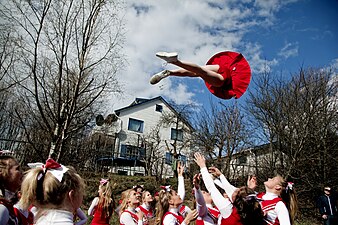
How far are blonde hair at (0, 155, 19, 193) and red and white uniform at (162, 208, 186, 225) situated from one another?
231 cm

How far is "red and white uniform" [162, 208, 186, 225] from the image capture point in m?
4.23

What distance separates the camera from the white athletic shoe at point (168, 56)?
10.9ft

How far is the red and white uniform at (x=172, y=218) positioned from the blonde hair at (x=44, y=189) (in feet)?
8.25

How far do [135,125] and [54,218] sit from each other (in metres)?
26.5

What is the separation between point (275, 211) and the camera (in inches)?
138

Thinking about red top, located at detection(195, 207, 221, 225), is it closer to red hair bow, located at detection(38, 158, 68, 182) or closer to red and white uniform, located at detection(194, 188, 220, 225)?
red and white uniform, located at detection(194, 188, 220, 225)

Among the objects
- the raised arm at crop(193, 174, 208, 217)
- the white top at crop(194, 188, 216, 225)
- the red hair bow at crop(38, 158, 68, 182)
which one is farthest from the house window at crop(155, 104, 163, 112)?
the red hair bow at crop(38, 158, 68, 182)

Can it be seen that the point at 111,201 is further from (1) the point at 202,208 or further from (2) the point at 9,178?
(2) the point at 9,178

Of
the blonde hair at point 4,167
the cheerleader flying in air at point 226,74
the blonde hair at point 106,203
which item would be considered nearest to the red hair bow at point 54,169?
the blonde hair at point 4,167

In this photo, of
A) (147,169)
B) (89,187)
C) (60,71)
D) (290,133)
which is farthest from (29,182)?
(147,169)

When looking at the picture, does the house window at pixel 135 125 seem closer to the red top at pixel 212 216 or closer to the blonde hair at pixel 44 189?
the red top at pixel 212 216

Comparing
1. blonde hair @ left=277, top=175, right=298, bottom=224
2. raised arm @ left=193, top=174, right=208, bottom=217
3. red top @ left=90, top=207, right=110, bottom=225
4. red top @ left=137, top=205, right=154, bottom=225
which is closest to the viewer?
raised arm @ left=193, top=174, right=208, bottom=217

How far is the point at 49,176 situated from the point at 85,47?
6.56 meters

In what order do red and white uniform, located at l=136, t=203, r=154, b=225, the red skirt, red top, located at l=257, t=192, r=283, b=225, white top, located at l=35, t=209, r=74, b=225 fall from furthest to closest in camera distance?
red and white uniform, located at l=136, t=203, r=154, b=225
the red skirt
red top, located at l=257, t=192, r=283, b=225
white top, located at l=35, t=209, r=74, b=225
